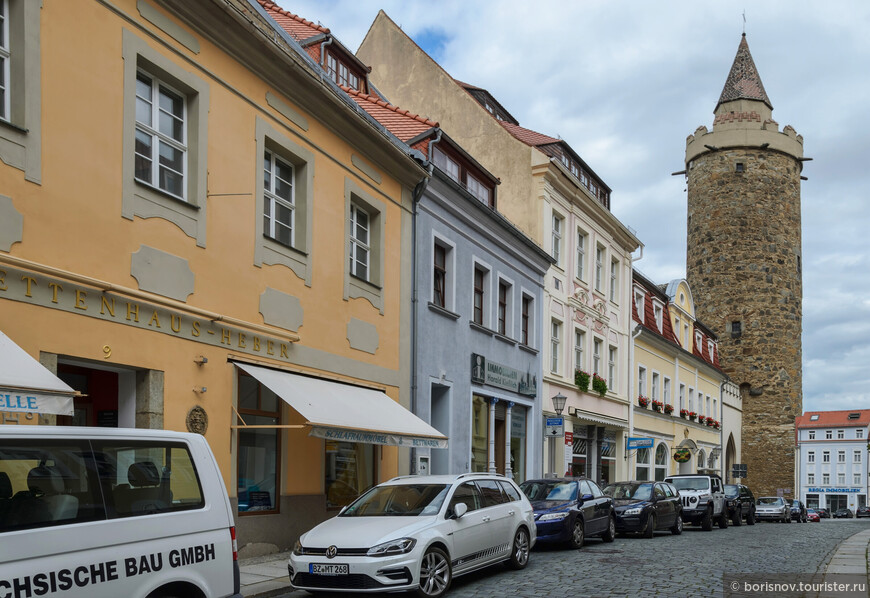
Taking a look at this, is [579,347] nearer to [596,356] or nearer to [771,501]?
→ [596,356]

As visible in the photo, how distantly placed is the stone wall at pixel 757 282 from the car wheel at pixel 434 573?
4590 cm

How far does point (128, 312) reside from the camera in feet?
37.4

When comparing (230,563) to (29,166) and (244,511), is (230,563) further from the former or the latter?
(244,511)

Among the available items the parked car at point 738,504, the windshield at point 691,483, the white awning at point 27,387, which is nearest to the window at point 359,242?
the white awning at point 27,387

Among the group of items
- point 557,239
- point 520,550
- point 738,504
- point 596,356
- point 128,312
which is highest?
point 557,239

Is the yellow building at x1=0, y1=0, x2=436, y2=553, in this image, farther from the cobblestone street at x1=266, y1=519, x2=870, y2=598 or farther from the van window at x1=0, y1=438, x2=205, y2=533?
the van window at x1=0, y1=438, x2=205, y2=533

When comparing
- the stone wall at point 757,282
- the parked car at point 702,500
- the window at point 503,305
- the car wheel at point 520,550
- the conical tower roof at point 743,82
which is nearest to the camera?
the car wheel at point 520,550

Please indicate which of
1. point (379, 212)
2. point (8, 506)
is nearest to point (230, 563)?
point (8, 506)

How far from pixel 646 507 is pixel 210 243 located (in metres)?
12.6

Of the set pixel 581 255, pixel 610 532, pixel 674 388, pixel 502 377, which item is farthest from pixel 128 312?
pixel 674 388

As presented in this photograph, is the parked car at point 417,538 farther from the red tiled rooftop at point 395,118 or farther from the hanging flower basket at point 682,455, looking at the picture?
the hanging flower basket at point 682,455

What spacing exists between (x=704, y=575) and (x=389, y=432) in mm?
5333

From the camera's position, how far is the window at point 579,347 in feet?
101

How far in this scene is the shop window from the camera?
1390 centimetres
